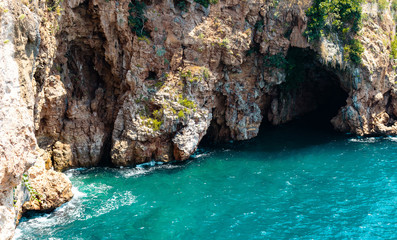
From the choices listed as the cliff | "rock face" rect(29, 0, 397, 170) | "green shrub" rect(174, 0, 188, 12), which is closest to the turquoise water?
the cliff

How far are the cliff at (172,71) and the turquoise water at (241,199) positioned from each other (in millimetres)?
2880

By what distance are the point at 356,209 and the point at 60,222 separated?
22.2 meters

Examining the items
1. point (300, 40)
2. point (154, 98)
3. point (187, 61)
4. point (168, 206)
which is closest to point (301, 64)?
point (300, 40)

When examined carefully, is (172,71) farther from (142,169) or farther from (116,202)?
(116,202)

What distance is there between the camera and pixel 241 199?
2562 cm

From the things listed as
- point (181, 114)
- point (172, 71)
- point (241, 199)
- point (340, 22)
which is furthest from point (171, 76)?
point (340, 22)

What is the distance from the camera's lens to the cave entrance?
1703 inches

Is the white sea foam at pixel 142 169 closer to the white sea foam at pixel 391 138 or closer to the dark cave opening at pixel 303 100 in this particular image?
the dark cave opening at pixel 303 100

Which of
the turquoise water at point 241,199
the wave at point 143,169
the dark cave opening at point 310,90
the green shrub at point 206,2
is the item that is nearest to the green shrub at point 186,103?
the turquoise water at point 241,199

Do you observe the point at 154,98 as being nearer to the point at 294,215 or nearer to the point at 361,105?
the point at 294,215

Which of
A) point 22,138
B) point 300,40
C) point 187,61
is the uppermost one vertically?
point 300,40

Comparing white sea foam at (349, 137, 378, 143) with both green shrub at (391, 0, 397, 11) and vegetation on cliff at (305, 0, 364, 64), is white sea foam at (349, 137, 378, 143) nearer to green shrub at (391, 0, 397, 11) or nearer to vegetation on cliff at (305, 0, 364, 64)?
vegetation on cliff at (305, 0, 364, 64)

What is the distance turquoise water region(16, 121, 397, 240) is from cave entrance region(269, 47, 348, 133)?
11.8 m

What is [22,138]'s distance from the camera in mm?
14828
